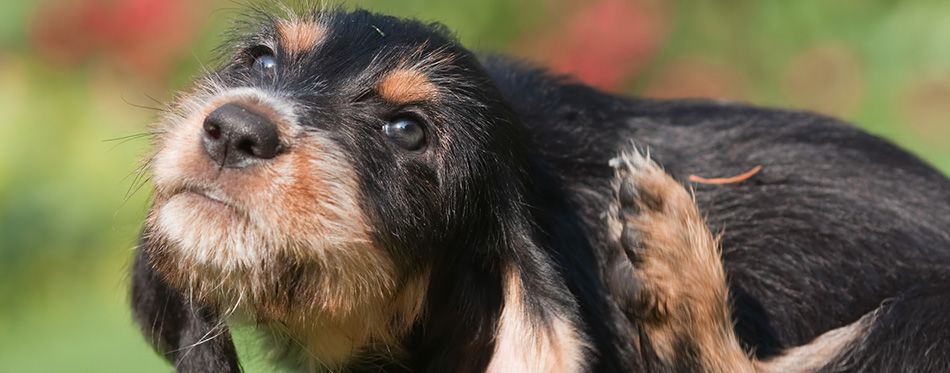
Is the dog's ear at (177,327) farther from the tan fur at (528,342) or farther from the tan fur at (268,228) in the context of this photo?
the tan fur at (528,342)

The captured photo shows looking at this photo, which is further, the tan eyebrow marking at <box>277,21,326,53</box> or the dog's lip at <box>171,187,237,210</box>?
the tan eyebrow marking at <box>277,21,326,53</box>

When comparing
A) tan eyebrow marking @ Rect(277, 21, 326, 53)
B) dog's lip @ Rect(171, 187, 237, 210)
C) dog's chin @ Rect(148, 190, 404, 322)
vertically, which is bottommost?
dog's chin @ Rect(148, 190, 404, 322)

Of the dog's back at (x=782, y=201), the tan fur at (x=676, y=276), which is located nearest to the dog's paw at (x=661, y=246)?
the tan fur at (x=676, y=276)

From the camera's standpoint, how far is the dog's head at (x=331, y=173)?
3.99m

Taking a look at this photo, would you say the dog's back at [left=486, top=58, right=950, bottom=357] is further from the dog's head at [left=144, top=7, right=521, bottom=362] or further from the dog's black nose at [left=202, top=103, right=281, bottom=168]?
the dog's black nose at [left=202, top=103, right=281, bottom=168]

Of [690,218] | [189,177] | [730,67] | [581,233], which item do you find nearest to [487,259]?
[581,233]

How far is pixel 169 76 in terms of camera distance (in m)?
9.90

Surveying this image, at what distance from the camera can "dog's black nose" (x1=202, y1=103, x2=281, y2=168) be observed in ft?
12.8

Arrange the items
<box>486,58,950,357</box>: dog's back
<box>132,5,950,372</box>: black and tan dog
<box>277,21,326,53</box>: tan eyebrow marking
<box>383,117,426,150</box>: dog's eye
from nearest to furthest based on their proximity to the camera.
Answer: <box>132,5,950,372</box>: black and tan dog
<box>383,117,426,150</box>: dog's eye
<box>277,21,326,53</box>: tan eyebrow marking
<box>486,58,950,357</box>: dog's back

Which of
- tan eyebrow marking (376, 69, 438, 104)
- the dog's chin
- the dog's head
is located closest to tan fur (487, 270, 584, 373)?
the dog's head

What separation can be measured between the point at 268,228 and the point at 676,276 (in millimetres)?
1569

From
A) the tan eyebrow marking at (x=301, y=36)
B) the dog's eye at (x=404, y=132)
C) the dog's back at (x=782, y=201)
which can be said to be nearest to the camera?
the dog's eye at (x=404, y=132)

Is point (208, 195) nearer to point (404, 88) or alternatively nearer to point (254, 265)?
point (254, 265)

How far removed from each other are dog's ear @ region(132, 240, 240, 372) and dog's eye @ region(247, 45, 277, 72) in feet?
2.38
